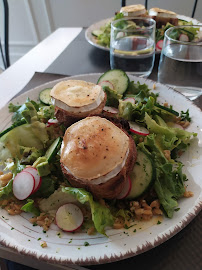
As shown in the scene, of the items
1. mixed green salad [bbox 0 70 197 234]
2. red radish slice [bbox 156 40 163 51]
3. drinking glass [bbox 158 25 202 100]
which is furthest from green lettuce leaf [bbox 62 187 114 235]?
red radish slice [bbox 156 40 163 51]

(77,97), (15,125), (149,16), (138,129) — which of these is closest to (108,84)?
(77,97)

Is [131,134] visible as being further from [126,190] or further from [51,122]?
[51,122]

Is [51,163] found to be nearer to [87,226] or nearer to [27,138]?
[27,138]

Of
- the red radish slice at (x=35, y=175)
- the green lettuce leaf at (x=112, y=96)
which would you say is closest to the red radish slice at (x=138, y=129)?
the green lettuce leaf at (x=112, y=96)

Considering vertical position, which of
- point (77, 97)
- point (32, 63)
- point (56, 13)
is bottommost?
point (56, 13)

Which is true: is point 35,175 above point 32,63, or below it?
above

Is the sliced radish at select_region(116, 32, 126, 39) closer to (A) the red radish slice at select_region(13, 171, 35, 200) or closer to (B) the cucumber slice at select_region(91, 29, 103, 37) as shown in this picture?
(B) the cucumber slice at select_region(91, 29, 103, 37)

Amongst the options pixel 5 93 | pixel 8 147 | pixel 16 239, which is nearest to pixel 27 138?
pixel 8 147
